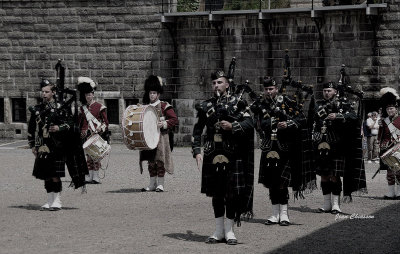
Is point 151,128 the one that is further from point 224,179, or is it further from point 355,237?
point 355,237

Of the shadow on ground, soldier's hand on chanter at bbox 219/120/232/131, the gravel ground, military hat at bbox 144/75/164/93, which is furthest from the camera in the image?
military hat at bbox 144/75/164/93

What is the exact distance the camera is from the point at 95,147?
701 inches

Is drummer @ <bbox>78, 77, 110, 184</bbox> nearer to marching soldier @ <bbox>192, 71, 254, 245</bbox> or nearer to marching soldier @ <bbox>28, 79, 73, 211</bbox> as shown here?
marching soldier @ <bbox>28, 79, 73, 211</bbox>

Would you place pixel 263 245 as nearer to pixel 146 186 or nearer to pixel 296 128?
pixel 296 128

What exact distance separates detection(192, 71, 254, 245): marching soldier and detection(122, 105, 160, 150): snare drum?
17.3 ft

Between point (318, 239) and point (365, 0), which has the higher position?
point (365, 0)

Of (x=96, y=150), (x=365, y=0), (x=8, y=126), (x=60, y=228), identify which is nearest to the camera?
(x=60, y=228)

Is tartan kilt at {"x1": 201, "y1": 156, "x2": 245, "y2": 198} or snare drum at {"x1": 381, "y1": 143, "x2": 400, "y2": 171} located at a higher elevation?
tartan kilt at {"x1": 201, "y1": 156, "x2": 245, "y2": 198}

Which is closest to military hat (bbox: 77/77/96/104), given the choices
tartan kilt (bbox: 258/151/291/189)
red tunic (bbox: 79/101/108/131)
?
red tunic (bbox: 79/101/108/131)

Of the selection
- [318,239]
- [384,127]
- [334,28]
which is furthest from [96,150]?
[334,28]

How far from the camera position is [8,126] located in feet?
107

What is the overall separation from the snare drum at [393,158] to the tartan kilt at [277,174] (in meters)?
3.36

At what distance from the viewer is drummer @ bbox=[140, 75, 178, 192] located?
17.1m

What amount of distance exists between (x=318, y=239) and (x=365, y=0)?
17041mm
